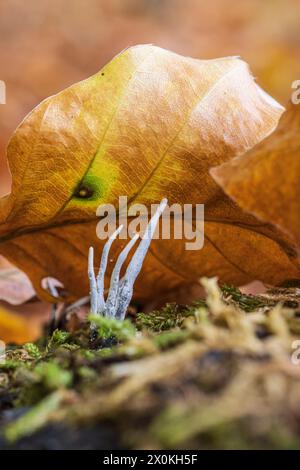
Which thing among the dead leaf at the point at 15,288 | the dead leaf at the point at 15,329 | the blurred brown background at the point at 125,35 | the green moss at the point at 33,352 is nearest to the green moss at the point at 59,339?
the green moss at the point at 33,352

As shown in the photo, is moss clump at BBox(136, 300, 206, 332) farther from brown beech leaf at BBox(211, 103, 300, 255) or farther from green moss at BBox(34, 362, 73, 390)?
green moss at BBox(34, 362, 73, 390)

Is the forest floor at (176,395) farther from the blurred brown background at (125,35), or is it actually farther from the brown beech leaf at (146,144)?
the blurred brown background at (125,35)

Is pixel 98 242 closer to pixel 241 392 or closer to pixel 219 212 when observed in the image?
pixel 219 212

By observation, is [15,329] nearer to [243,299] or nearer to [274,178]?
[243,299]

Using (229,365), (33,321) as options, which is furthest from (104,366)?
(33,321)

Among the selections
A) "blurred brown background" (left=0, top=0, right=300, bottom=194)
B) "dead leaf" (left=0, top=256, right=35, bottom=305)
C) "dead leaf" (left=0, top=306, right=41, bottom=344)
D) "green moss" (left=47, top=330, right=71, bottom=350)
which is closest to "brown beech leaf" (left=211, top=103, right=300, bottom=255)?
"green moss" (left=47, top=330, right=71, bottom=350)

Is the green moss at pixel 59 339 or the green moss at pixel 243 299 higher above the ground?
the green moss at pixel 243 299

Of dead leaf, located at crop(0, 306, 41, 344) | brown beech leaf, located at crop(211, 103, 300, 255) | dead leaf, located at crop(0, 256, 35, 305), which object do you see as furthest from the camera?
dead leaf, located at crop(0, 306, 41, 344)
